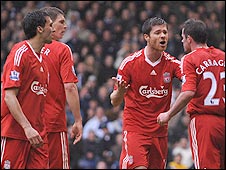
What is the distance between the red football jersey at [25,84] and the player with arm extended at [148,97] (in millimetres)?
1307

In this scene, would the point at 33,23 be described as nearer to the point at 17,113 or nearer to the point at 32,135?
the point at 17,113

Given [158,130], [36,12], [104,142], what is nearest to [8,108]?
[36,12]

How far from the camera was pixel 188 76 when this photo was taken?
8758 mm

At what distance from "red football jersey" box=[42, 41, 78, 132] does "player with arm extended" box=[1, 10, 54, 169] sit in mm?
914

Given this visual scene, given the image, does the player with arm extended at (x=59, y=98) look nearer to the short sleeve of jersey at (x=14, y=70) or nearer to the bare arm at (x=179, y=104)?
the bare arm at (x=179, y=104)

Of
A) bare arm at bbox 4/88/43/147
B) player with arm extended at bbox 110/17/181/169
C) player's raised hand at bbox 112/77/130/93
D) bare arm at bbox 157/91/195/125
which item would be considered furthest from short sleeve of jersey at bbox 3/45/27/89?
bare arm at bbox 157/91/195/125

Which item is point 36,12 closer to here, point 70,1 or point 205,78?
point 205,78

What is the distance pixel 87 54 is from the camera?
18078mm

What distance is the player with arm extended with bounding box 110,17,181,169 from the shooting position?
9516mm

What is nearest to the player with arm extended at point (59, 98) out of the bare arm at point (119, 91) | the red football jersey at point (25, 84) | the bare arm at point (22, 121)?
the bare arm at point (119, 91)

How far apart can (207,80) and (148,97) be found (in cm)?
100

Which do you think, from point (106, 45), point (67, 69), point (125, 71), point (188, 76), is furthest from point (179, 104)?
point (106, 45)

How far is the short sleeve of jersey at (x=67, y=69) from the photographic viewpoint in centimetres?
942

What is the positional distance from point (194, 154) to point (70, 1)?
12.2 m
